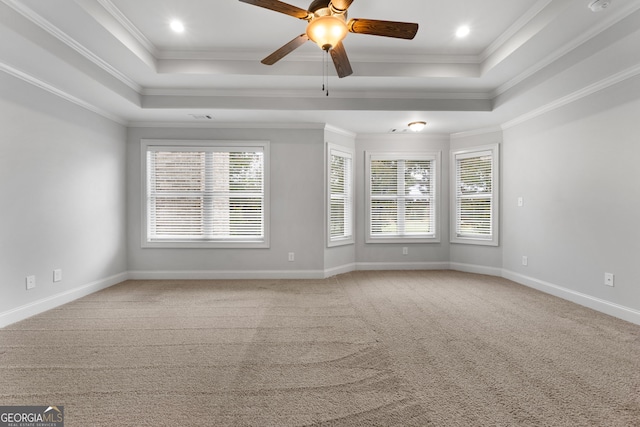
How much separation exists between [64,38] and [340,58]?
2532 mm

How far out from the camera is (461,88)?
13.5 feet

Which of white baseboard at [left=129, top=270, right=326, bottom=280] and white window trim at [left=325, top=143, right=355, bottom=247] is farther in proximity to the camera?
white window trim at [left=325, top=143, right=355, bottom=247]

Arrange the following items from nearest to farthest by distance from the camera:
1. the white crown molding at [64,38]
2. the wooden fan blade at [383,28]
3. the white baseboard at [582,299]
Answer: the wooden fan blade at [383,28] → the white crown molding at [64,38] → the white baseboard at [582,299]

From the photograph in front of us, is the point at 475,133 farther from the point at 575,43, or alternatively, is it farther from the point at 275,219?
the point at 275,219

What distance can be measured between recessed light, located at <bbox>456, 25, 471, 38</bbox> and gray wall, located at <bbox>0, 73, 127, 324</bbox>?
179 inches

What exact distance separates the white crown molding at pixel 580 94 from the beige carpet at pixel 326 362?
2.49 m

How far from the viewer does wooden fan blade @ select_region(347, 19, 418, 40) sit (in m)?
2.24

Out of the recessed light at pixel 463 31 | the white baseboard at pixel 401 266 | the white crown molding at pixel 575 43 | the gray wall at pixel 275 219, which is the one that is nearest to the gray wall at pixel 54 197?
the gray wall at pixel 275 219

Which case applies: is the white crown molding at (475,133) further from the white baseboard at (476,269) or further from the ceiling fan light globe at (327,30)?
the ceiling fan light globe at (327,30)

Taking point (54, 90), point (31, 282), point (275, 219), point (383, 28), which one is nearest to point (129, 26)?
point (54, 90)

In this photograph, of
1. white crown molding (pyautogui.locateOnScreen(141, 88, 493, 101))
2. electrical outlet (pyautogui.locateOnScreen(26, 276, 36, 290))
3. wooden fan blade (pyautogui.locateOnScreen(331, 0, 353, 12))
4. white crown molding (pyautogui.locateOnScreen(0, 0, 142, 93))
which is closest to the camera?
wooden fan blade (pyautogui.locateOnScreen(331, 0, 353, 12))

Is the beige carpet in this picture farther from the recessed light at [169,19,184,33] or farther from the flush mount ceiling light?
the recessed light at [169,19,184,33]

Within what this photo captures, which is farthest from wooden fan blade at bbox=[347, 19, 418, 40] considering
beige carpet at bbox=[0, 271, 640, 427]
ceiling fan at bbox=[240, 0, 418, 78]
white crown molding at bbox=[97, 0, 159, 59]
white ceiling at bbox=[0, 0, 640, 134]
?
beige carpet at bbox=[0, 271, 640, 427]

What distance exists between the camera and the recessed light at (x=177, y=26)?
3031mm
